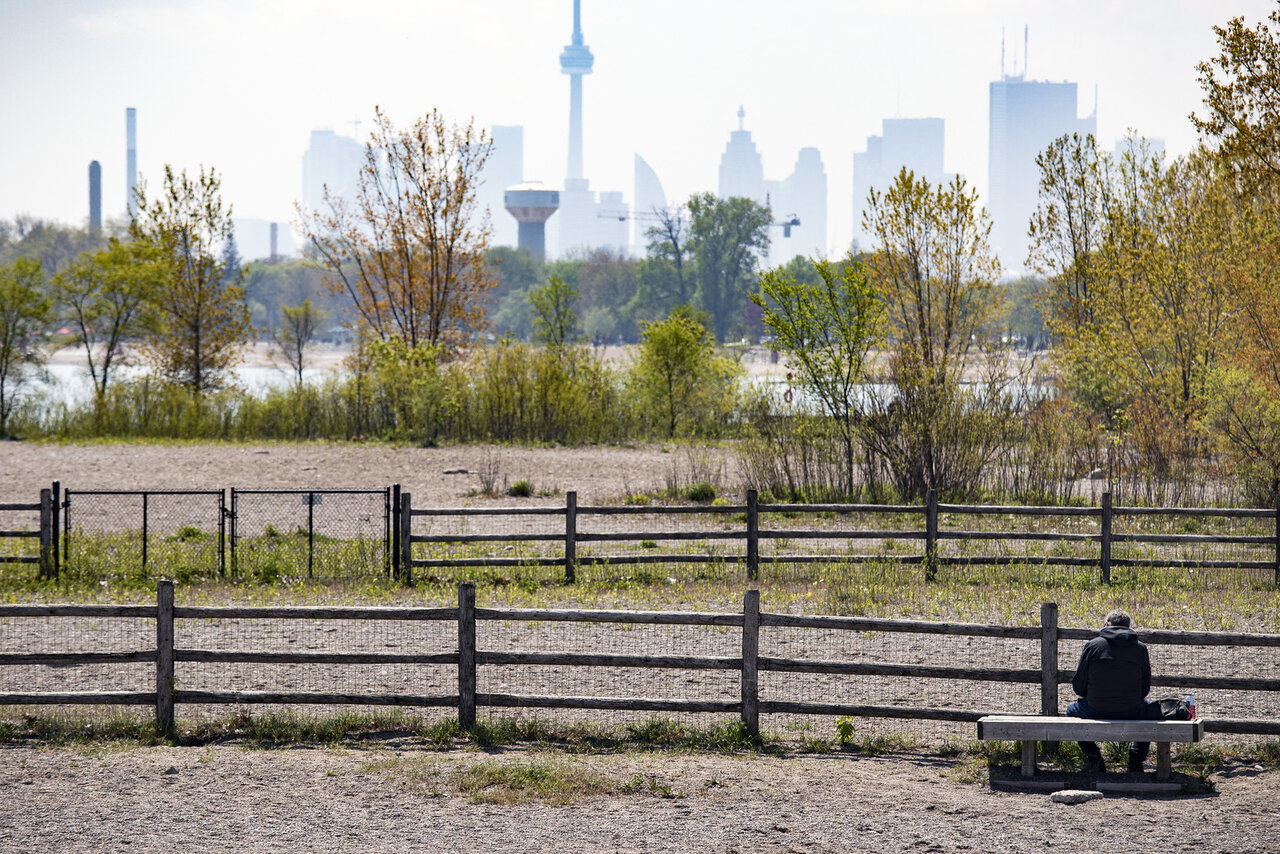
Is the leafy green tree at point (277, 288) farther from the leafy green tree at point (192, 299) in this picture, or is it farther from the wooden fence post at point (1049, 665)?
the wooden fence post at point (1049, 665)

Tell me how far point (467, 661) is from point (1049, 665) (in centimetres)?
400

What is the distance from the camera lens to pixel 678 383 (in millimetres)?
34750

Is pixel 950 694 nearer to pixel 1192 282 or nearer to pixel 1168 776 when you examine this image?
pixel 1168 776

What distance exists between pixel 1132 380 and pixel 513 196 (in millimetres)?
171492

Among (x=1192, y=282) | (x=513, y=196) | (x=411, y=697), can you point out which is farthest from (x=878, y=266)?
(x=513, y=196)

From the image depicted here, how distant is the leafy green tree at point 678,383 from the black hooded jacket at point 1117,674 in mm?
26244

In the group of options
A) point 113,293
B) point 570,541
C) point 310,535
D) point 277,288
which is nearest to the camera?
point 310,535

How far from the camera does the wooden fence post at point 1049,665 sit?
25.6 feet

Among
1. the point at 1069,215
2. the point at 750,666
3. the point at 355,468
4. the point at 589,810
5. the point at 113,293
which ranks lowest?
the point at 589,810

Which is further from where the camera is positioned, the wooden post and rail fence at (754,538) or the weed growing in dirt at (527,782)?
the wooden post and rail fence at (754,538)

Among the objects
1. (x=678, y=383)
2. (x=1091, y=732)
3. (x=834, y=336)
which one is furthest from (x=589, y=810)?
(x=678, y=383)

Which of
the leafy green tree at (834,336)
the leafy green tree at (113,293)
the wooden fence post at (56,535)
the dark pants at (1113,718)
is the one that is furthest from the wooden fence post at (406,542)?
the leafy green tree at (113,293)

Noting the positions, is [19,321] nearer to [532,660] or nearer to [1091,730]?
[532,660]

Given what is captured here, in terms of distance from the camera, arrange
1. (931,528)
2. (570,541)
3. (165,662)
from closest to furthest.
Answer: (165,662) → (570,541) → (931,528)
